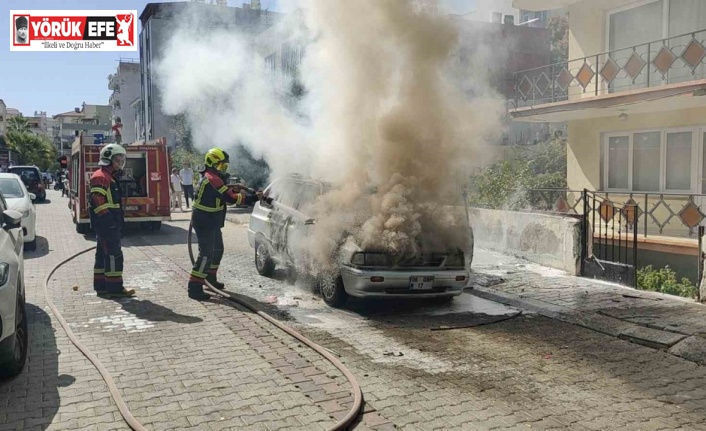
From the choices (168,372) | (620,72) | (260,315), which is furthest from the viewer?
(620,72)

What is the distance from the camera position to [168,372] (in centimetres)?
502

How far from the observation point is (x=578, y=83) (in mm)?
13477

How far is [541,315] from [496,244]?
175 inches

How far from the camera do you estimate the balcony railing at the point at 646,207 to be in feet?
34.2

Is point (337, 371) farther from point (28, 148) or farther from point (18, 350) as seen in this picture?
point (28, 148)

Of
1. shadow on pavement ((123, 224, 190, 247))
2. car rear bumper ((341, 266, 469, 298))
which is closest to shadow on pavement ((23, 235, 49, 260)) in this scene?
shadow on pavement ((123, 224, 190, 247))

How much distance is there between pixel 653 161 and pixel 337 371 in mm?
9913

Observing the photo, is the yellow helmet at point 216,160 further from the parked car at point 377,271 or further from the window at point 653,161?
the window at point 653,161

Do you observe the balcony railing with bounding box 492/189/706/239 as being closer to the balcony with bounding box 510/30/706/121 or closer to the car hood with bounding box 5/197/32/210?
the balcony with bounding box 510/30/706/121

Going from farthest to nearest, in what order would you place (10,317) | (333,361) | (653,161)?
(653,161) < (333,361) < (10,317)

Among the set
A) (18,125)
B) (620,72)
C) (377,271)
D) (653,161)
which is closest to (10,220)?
(377,271)

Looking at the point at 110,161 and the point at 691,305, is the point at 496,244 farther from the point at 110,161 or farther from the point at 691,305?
the point at 110,161

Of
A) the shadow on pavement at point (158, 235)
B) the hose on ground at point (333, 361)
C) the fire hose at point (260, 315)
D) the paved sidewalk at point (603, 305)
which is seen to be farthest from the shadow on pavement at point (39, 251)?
the paved sidewalk at point (603, 305)

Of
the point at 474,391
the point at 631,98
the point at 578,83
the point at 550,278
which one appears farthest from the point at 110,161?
the point at 578,83
